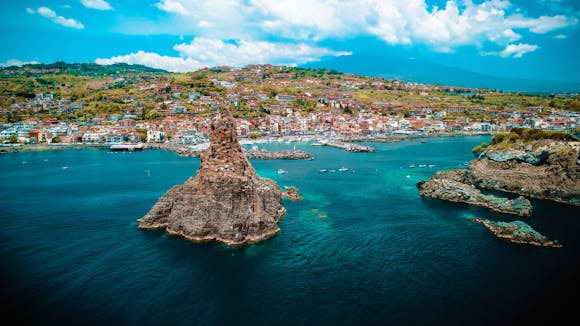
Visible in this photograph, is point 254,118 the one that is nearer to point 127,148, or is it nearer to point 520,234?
point 127,148

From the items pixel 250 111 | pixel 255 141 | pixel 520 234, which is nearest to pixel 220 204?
pixel 520 234

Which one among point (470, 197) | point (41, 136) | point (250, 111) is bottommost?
point (470, 197)

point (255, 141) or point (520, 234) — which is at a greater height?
point (255, 141)

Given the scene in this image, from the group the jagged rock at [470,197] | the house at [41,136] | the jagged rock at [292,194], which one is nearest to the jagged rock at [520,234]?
the jagged rock at [470,197]

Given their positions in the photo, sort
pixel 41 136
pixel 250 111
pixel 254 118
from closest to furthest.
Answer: pixel 41 136, pixel 254 118, pixel 250 111

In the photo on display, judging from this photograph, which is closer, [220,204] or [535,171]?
[220,204]

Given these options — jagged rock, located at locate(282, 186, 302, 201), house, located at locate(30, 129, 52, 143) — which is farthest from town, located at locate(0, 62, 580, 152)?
jagged rock, located at locate(282, 186, 302, 201)

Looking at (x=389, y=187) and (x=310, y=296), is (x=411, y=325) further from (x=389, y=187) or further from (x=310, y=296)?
(x=389, y=187)
